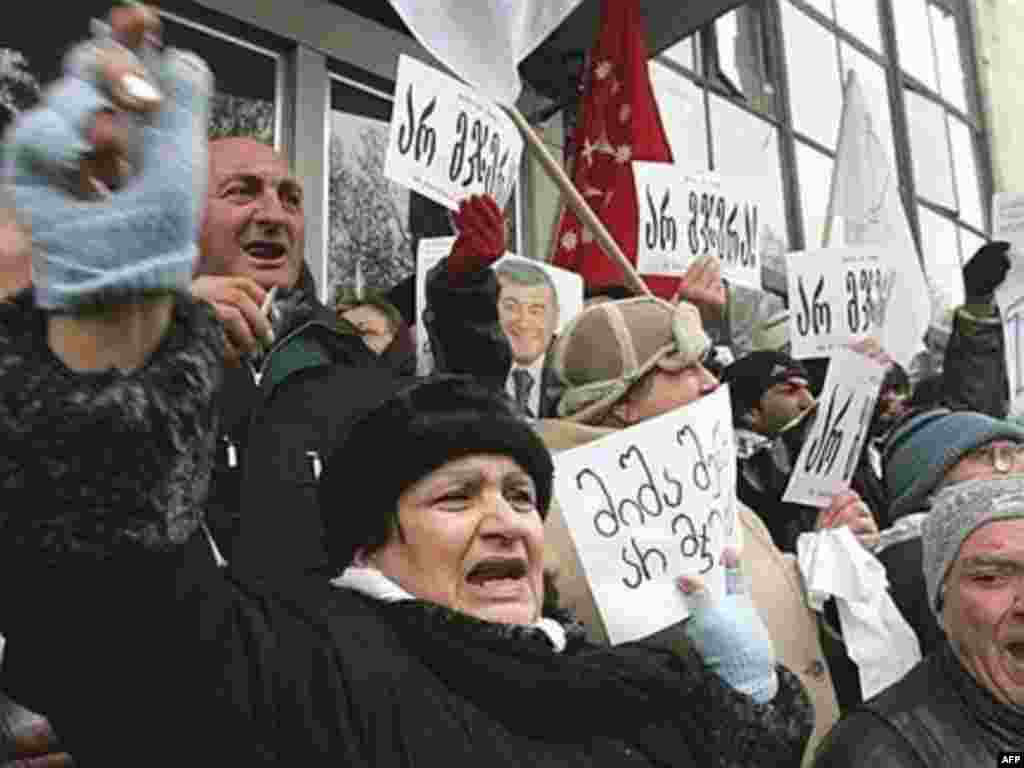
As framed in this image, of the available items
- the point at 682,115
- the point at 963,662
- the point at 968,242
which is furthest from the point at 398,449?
the point at 968,242

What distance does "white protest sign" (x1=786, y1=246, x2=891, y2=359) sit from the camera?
3.89 meters

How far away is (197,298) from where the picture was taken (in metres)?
1.14

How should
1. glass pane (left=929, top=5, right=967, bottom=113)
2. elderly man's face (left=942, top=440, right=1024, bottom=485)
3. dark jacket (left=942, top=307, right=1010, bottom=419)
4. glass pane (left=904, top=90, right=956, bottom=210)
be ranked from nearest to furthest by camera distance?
elderly man's face (left=942, top=440, right=1024, bottom=485)
dark jacket (left=942, top=307, right=1010, bottom=419)
glass pane (left=904, top=90, right=956, bottom=210)
glass pane (left=929, top=5, right=967, bottom=113)

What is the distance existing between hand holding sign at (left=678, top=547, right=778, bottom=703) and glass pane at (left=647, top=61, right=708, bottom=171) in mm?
5109

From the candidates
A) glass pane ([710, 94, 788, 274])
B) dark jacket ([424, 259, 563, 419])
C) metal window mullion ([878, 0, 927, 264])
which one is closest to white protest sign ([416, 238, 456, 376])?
dark jacket ([424, 259, 563, 419])

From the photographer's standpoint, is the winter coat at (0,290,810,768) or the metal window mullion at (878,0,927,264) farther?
the metal window mullion at (878,0,927,264)

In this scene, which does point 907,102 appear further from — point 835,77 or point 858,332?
point 858,332

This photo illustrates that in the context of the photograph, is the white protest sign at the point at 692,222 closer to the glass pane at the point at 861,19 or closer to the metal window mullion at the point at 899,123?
the metal window mullion at the point at 899,123

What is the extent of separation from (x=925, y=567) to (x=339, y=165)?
262cm

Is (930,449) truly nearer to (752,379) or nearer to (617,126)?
(752,379)

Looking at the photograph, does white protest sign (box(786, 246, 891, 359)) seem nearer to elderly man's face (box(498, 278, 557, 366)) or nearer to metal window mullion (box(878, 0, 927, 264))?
elderly man's face (box(498, 278, 557, 366))

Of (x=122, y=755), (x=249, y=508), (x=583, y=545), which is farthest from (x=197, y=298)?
(x=583, y=545)

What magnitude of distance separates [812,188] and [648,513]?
707 cm

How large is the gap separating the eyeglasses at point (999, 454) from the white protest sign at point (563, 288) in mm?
1046
